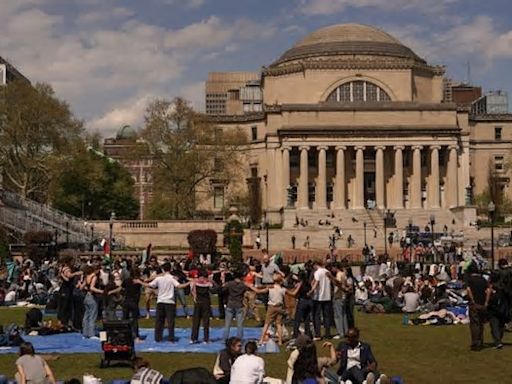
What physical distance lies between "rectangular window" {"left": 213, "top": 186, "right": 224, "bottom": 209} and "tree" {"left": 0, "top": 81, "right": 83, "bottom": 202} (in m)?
22.4

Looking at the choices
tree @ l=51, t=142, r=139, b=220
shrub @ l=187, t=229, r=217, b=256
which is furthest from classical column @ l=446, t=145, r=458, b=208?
shrub @ l=187, t=229, r=217, b=256

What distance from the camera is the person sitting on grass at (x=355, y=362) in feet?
47.1

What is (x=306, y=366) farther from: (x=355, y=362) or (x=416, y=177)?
(x=416, y=177)

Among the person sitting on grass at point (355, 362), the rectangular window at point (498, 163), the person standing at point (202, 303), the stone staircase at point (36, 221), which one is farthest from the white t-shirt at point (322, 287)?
the rectangular window at point (498, 163)

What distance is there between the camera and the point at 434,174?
91.7m

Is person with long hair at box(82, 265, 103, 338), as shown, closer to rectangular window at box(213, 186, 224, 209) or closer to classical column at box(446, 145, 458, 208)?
rectangular window at box(213, 186, 224, 209)

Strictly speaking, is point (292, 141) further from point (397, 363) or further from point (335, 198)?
point (397, 363)

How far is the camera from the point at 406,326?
996 inches

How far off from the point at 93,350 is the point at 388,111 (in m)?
76.1

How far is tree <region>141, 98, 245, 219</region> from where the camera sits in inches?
3201

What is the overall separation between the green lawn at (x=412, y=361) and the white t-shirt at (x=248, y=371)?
345cm

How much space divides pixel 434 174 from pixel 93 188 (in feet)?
117

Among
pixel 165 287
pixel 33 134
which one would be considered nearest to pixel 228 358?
pixel 165 287

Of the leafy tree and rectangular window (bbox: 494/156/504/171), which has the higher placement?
rectangular window (bbox: 494/156/504/171)
